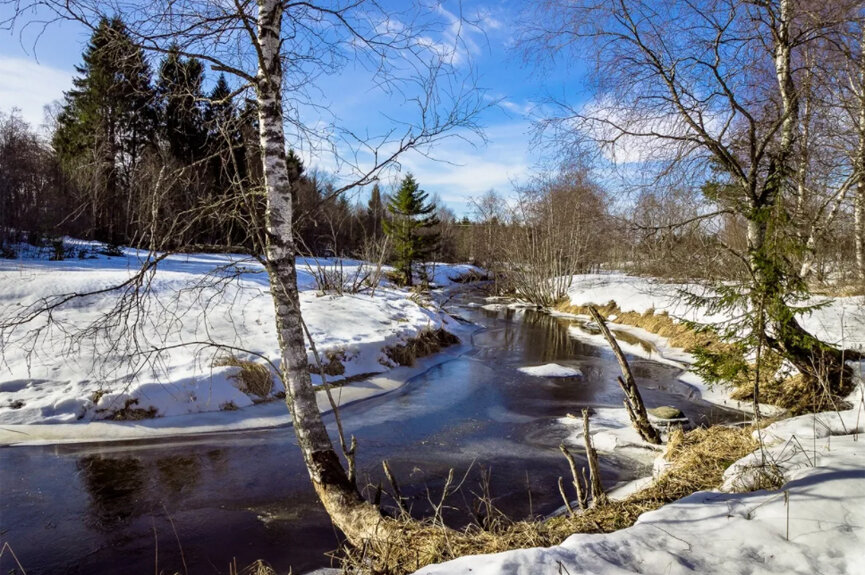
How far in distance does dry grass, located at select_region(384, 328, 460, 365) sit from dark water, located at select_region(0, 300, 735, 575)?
1967mm

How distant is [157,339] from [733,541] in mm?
9996

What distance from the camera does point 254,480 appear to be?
235 inches

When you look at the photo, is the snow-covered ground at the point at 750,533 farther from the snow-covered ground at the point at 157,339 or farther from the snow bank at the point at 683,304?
the snow bank at the point at 683,304

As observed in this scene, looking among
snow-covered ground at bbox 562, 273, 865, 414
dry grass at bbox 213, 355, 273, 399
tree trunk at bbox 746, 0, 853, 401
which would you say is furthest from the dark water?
tree trunk at bbox 746, 0, 853, 401

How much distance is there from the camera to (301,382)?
4008 millimetres

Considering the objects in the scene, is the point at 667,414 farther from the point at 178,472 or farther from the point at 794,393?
the point at 178,472

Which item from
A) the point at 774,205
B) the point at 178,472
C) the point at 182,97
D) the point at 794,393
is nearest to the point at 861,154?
the point at 774,205

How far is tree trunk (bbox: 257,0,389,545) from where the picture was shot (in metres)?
3.71

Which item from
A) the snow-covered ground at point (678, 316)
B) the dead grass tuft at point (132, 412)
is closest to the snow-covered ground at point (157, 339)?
the dead grass tuft at point (132, 412)

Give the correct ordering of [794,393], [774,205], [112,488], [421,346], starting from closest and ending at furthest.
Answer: [112,488]
[774,205]
[794,393]
[421,346]

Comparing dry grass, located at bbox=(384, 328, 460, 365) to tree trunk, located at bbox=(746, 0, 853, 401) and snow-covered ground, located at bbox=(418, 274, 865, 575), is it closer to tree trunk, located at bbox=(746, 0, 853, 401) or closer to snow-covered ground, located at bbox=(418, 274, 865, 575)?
tree trunk, located at bbox=(746, 0, 853, 401)

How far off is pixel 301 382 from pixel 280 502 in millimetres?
2257

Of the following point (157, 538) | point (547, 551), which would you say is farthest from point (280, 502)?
point (547, 551)

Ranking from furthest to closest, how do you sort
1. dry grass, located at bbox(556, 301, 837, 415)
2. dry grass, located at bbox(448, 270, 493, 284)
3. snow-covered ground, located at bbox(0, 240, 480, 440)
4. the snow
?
dry grass, located at bbox(448, 270, 493, 284)
the snow
dry grass, located at bbox(556, 301, 837, 415)
snow-covered ground, located at bbox(0, 240, 480, 440)
